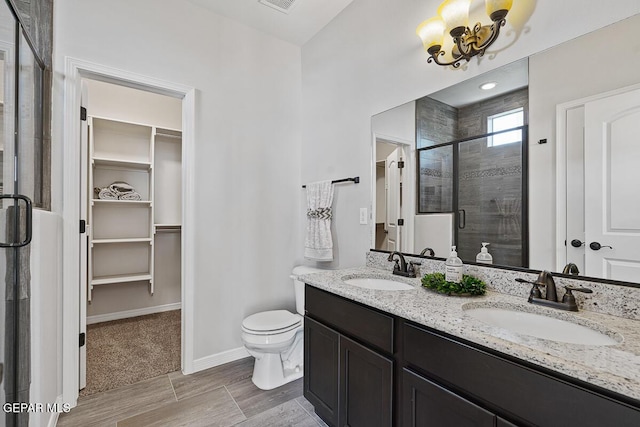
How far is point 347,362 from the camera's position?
57.2 inches

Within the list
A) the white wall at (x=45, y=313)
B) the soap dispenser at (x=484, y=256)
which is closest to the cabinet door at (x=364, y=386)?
the soap dispenser at (x=484, y=256)

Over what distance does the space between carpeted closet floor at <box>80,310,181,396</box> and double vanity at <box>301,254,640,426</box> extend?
1.41 m

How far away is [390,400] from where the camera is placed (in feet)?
3.99

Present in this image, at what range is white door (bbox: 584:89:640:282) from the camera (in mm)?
1062

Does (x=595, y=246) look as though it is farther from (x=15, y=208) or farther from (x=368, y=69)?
(x=15, y=208)

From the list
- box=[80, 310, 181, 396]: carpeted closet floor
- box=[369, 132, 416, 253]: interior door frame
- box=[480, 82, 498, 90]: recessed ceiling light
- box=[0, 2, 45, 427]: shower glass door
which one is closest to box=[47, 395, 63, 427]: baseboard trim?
box=[80, 310, 181, 396]: carpeted closet floor

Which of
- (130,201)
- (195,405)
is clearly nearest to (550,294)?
(195,405)

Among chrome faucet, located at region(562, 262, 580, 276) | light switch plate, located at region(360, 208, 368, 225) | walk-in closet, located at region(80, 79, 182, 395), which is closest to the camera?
chrome faucet, located at region(562, 262, 580, 276)

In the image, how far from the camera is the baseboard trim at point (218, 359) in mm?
2334

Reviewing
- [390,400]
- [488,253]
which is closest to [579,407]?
[390,400]

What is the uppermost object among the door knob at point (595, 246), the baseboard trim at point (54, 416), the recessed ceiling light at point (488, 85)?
the recessed ceiling light at point (488, 85)

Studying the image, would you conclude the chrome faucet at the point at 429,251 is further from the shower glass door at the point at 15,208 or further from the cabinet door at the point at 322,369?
the shower glass door at the point at 15,208

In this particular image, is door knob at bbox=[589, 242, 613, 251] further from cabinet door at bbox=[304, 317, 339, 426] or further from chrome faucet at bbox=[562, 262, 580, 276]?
cabinet door at bbox=[304, 317, 339, 426]

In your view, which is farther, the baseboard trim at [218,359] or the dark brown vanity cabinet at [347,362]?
the baseboard trim at [218,359]
